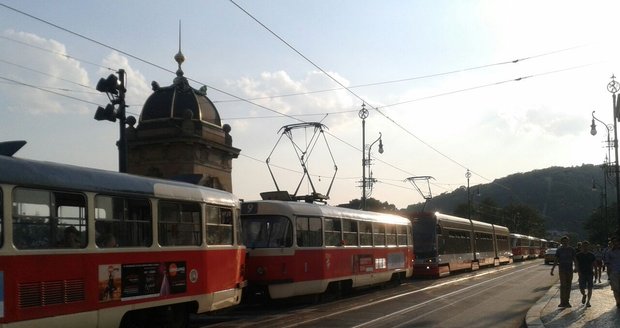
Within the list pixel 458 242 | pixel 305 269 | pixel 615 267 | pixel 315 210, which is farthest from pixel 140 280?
pixel 458 242

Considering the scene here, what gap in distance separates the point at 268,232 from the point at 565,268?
24.8ft

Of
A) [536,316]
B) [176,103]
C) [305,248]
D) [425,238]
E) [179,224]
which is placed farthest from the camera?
[176,103]

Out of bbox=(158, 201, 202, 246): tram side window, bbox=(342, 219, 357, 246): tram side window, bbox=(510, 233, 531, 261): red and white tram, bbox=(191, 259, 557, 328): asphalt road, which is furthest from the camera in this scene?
bbox=(510, 233, 531, 261): red and white tram

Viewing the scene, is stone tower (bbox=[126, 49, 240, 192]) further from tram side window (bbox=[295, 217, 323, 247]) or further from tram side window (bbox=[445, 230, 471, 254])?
tram side window (bbox=[295, 217, 323, 247])

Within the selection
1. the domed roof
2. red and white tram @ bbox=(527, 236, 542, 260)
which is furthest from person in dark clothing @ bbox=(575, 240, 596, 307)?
red and white tram @ bbox=(527, 236, 542, 260)

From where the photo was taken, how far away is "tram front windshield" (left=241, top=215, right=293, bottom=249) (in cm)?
1808

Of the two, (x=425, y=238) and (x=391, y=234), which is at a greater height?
(x=391, y=234)

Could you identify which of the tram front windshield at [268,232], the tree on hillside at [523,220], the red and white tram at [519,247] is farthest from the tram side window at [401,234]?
the tree on hillside at [523,220]

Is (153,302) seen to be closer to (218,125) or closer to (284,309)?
(284,309)

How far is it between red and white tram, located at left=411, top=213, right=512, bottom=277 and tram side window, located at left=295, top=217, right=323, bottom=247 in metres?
13.6

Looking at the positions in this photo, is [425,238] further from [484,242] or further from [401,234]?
[484,242]

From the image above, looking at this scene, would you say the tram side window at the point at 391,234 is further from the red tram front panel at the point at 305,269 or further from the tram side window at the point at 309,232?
the tram side window at the point at 309,232

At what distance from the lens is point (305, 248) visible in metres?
18.7

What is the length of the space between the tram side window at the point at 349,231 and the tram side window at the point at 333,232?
1.28 ft
